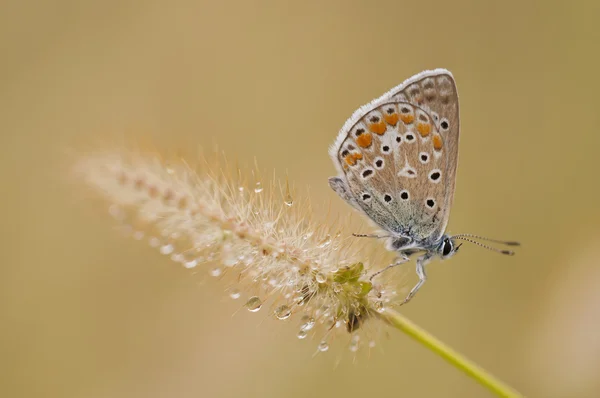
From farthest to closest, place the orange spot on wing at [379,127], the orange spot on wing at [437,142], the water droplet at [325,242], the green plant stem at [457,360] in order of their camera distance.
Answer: the orange spot on wing at [379,127] → the orange spot on wing at [437,142] → the water droplet at [325,242] → the green plant stem at [457,360]

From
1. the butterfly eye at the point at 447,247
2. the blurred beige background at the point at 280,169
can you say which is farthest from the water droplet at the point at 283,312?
the blurred beige background at the point at 280,169

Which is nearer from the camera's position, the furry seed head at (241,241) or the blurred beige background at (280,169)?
the furry seed head at (241,241)

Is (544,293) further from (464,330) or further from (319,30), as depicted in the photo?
(319,30)

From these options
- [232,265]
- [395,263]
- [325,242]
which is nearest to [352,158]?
[395,263]

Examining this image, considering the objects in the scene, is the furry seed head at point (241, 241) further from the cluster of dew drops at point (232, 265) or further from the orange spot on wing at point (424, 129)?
the orange spot on wing at point (424, 129)

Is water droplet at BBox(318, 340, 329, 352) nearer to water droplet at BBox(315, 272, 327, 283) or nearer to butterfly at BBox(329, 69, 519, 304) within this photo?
water droplet at BBox(315, 272, 327, 283)

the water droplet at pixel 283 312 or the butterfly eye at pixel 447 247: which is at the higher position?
the water droplet at pixel 283 312

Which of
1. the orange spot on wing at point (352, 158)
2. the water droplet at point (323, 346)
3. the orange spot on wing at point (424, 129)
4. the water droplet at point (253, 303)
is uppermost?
the orange spot on wing at point (352, 158)

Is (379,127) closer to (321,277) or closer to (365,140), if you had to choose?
(365,140)
